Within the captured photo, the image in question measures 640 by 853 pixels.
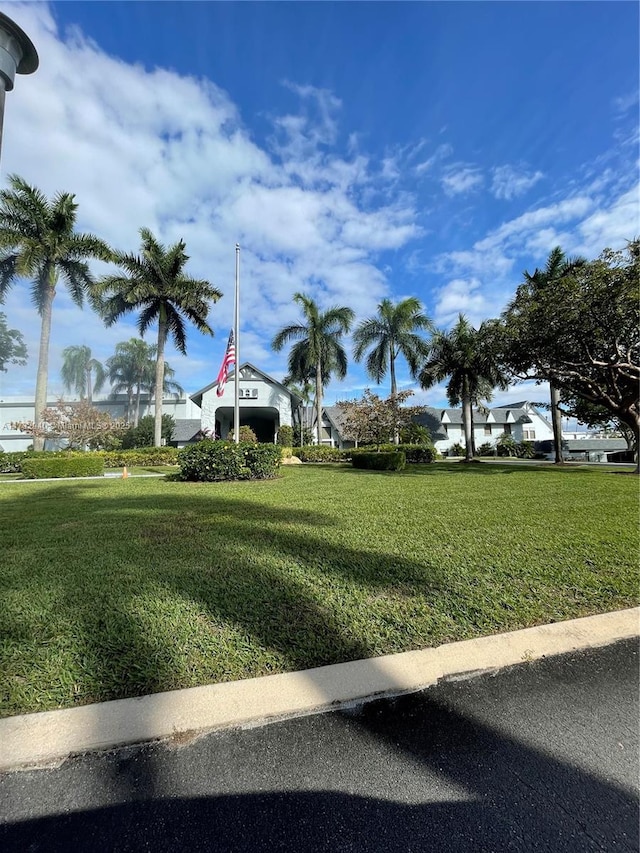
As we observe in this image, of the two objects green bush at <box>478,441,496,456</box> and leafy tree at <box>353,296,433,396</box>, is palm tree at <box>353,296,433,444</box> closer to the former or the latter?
leafy tree at <box>353,296,433,396</box>

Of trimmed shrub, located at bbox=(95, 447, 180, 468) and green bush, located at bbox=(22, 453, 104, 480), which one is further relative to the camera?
trimmed shrub, located at bbox=(95, 447, 180, 468)

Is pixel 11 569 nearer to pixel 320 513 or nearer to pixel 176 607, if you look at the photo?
pixel 176 607

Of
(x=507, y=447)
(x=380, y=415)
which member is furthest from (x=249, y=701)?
(x=507, y=447)

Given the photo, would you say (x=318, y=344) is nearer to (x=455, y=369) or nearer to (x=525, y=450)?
(x=455, y=369)

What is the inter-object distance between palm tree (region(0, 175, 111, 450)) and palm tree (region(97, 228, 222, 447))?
2119 millimetres

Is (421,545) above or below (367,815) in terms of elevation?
above

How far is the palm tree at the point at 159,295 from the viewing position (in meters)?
24.0

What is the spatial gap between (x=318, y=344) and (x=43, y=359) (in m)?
17.4

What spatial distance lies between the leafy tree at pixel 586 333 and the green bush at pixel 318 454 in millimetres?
11841

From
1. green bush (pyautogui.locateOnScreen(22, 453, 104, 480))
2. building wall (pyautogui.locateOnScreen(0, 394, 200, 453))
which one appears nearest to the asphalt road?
green bush (pyautogui.locateOnScreen(22, 453, 104, 480))

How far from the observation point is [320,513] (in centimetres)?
660

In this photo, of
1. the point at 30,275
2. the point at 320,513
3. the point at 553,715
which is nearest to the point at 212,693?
the point at 553,715

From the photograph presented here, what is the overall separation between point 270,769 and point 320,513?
488cm

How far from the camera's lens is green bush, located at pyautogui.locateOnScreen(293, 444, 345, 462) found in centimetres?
2523
